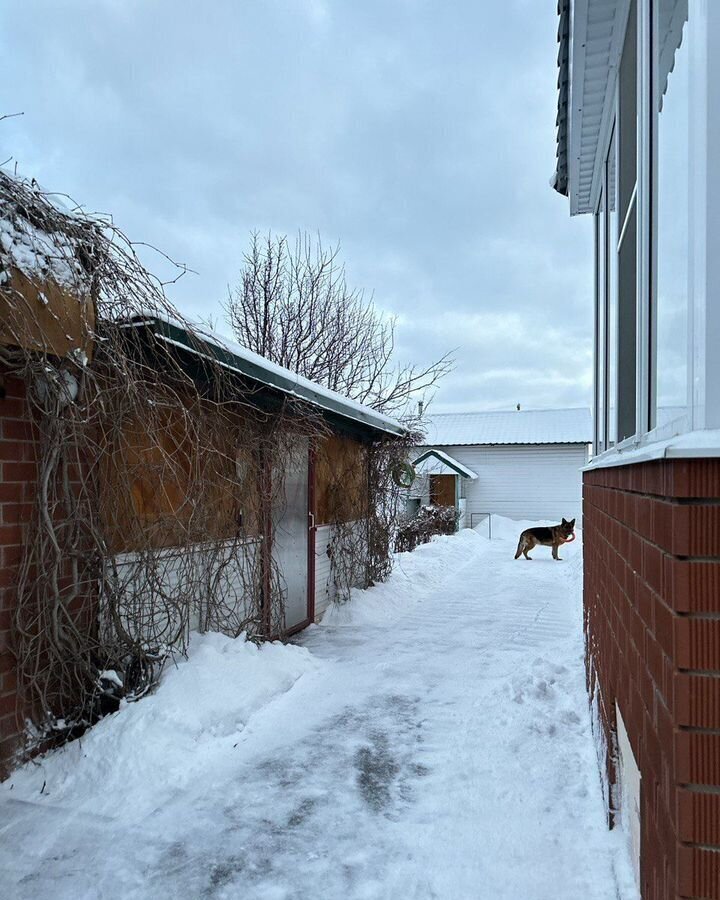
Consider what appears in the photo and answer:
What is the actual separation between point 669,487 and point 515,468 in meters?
22.7

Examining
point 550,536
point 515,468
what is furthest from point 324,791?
point 515,468

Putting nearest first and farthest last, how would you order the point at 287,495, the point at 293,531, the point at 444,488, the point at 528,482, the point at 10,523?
the point at 10,523 < the point at 287,495 < the point at 293,531 < the point at 444,488 < the point at 528,482

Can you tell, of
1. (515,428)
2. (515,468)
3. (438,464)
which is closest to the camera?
(438,464)

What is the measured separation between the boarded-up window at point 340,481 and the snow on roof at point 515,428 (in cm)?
1369

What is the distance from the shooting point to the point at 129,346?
4.00 metres

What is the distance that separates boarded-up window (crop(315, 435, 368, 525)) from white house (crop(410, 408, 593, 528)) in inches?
467

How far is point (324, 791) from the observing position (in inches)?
132

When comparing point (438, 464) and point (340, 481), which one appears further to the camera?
point (438, 464)

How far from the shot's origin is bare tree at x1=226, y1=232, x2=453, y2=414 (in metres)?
18.4

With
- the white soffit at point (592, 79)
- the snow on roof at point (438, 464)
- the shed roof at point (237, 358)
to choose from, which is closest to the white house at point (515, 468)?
the snow on roof at point (438, 464)

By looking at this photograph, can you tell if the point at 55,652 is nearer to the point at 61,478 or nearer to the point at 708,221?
the point at 61,478

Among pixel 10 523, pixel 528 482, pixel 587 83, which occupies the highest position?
pixel 587 83

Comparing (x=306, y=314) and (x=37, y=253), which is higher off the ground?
(x=306, y=314)

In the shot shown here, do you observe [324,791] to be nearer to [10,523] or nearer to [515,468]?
[10,523]
